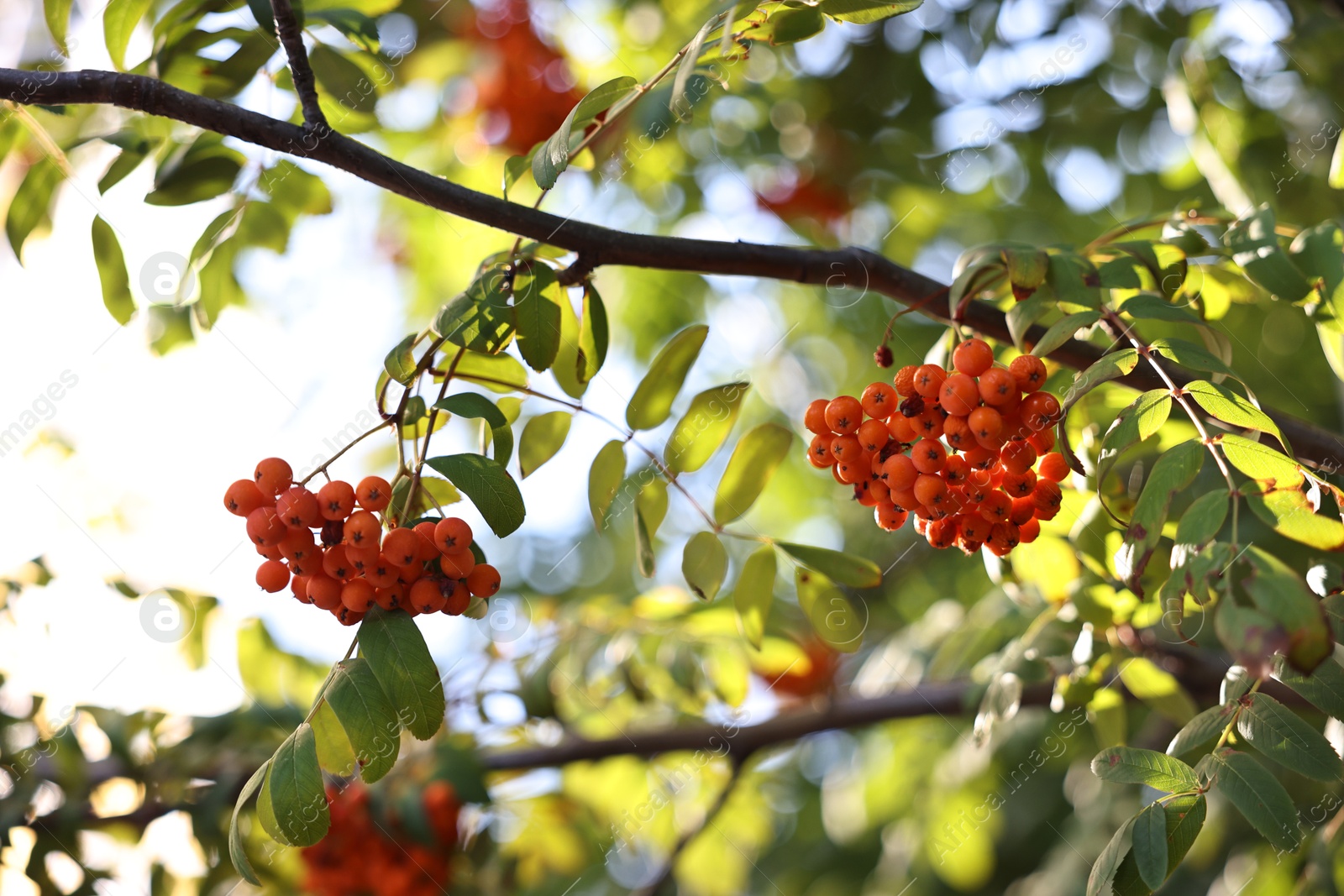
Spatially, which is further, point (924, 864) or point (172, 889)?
point (924, 864)

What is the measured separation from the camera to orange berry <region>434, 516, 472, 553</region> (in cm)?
137

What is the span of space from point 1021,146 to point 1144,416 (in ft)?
8.48

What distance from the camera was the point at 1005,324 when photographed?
1.70 meters

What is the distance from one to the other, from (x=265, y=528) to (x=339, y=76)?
1.14 m

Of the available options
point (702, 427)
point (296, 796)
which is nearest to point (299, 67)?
point (702, 427)

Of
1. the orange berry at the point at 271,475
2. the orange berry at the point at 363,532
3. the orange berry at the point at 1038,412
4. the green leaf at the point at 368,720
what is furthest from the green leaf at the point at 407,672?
the orange berry at the point at 1038,412

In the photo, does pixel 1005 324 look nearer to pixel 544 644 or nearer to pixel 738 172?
pixel 544 644

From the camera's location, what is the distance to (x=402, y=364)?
142cm

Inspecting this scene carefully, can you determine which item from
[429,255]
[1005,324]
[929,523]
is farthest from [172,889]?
[429,255]

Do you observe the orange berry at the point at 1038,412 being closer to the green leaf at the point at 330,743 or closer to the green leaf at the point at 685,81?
the green leaf at the point at 685,81

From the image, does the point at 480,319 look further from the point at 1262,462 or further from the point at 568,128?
the point at 1262,462

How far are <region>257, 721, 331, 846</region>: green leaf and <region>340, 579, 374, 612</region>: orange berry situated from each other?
22cm

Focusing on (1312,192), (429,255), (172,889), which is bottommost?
(172,889)

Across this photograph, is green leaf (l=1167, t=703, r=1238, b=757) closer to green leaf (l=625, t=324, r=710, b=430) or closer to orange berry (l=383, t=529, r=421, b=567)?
green leaf (l=625, t=324, r=710, b=430)
